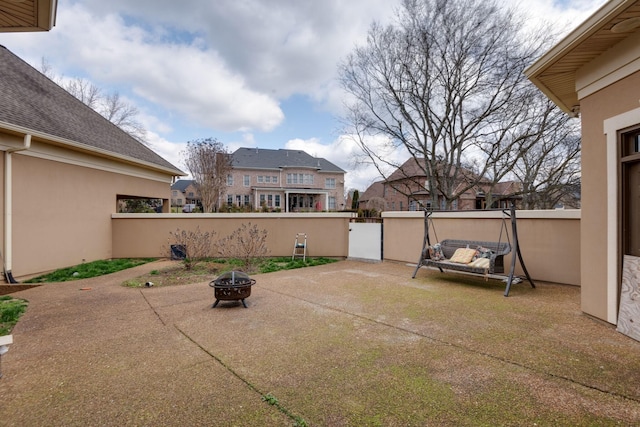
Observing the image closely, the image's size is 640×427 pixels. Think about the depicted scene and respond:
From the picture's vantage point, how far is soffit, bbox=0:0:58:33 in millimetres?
3062

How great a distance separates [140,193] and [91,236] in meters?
2.68

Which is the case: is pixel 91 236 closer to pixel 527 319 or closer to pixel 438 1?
pixel 527 319

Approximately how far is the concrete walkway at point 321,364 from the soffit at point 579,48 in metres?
3.55

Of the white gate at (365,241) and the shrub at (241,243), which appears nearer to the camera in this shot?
the white gate at (365,241)

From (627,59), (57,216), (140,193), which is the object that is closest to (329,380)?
(627,59)

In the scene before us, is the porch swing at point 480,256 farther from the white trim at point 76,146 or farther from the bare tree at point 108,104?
the bare tree at point 108,104

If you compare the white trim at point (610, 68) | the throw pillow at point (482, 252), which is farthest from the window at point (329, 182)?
the white trim at point (610, 68)

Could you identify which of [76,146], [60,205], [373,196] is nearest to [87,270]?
[60,205]

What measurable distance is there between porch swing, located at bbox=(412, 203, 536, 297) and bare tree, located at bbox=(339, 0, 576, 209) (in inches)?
413

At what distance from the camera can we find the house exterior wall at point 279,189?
3419 cm

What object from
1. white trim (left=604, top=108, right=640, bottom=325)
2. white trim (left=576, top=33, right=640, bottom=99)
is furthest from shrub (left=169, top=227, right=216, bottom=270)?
white trim (left=576, top=33, right=640, bottom=99)

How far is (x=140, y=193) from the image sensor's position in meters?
11.5

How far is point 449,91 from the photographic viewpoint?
15148 millimetres

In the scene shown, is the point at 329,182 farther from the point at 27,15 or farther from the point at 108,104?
the point at 27,15
